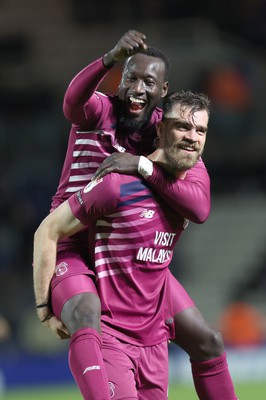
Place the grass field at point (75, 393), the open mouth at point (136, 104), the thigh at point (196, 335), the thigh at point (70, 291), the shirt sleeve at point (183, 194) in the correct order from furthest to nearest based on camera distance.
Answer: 1. the grass field at point (75, 393)
2. the thigh at point (196, 335)
3. the open mouth at point (136, 104)
4. the shirt sleeve at point (183, 194)
5. the thigh at point (70, 291)

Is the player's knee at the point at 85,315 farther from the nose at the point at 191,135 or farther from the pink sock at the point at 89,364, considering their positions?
the nose at the point at 191,135

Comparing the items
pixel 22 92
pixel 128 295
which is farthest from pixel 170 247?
pixel 22 92

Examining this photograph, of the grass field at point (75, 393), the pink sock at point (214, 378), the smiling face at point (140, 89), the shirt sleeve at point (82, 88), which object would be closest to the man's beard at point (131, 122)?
the smiling face at point (140, 89)

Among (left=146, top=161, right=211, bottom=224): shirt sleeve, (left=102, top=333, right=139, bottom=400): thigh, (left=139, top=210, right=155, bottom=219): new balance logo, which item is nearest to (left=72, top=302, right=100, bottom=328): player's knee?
(left=102, top=333, right=139, bottom=400): thigh

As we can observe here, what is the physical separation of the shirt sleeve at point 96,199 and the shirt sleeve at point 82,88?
1.15 feet

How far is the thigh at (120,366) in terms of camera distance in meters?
4.49

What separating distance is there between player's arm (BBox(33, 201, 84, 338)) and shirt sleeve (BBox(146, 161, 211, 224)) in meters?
0.41

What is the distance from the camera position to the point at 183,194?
15.4 ft

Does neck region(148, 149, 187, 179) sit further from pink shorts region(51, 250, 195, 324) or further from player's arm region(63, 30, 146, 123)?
pink shorts region(51, 250, 195, 324)

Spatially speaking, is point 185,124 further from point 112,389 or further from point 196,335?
point 112,389

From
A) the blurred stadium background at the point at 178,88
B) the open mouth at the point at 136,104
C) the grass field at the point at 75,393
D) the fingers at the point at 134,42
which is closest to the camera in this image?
the fingers at the point at 134,42

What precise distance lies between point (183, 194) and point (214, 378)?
1.10 metres

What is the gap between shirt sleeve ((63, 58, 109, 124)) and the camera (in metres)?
4.57

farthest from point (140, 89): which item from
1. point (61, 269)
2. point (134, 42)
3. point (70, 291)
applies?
point (70, 291)
